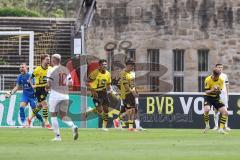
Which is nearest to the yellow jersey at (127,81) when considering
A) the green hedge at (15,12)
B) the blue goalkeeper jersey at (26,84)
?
the blue goalkeeper jersey at (26,84)

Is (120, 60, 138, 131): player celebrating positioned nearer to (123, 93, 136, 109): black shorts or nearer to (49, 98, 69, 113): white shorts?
(123, 93, 136, 109): black shorts

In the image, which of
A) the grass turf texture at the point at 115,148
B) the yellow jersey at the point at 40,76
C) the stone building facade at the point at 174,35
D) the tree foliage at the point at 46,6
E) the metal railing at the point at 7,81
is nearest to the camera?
the grass turf texture at the point at 115,148

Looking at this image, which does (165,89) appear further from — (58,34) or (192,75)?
(58,34)

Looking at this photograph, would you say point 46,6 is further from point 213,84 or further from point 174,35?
point 213,84

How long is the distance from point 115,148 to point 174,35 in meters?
24.9

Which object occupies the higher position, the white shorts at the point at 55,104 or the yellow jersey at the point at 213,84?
the yellow jersey at the point at 213,84

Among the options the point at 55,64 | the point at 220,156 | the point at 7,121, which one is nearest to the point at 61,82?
the point at 55,64

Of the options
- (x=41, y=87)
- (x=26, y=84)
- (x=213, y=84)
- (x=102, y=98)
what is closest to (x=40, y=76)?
(x=41, y=87)

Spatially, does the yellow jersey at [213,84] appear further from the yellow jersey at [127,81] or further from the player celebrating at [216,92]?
the yellow jersey at [127,81]

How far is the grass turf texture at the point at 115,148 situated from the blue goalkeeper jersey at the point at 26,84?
6.63 m

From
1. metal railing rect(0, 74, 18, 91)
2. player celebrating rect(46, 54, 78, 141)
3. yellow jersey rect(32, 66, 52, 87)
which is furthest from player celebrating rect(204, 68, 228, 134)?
metal railing rect(0, 74, 18, 91)

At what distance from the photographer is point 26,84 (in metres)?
31.8

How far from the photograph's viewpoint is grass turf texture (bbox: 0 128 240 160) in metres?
17.5

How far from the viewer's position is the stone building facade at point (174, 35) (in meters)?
44.2
